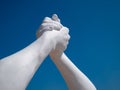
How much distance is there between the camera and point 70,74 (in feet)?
7.46

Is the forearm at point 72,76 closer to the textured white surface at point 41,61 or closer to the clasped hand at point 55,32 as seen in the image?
the textured white surface at point 41,61

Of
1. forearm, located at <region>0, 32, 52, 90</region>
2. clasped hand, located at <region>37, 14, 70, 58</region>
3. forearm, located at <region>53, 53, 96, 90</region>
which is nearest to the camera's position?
forearm, located at <region>0, 32, 52, 90</region>

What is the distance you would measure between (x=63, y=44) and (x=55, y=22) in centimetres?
19

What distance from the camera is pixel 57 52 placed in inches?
86.8

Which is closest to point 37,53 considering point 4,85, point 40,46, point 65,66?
point 40,46

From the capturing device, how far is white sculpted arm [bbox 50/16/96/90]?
219cm

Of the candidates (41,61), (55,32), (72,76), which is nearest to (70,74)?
(72,76)

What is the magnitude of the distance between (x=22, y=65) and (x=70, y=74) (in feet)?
2.71

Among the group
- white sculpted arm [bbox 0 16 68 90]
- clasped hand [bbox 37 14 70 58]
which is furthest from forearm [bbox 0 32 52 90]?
clasped hand [bbox 37 14 70 58]

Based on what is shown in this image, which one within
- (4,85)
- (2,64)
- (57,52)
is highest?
(57,52)

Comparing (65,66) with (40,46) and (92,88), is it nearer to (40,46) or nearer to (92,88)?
(92,88)

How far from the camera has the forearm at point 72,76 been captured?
7.20 ft

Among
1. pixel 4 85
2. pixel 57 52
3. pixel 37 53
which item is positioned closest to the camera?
pixel 4 85

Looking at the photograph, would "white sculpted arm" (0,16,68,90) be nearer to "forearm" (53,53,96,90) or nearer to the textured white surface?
the textured white surface
